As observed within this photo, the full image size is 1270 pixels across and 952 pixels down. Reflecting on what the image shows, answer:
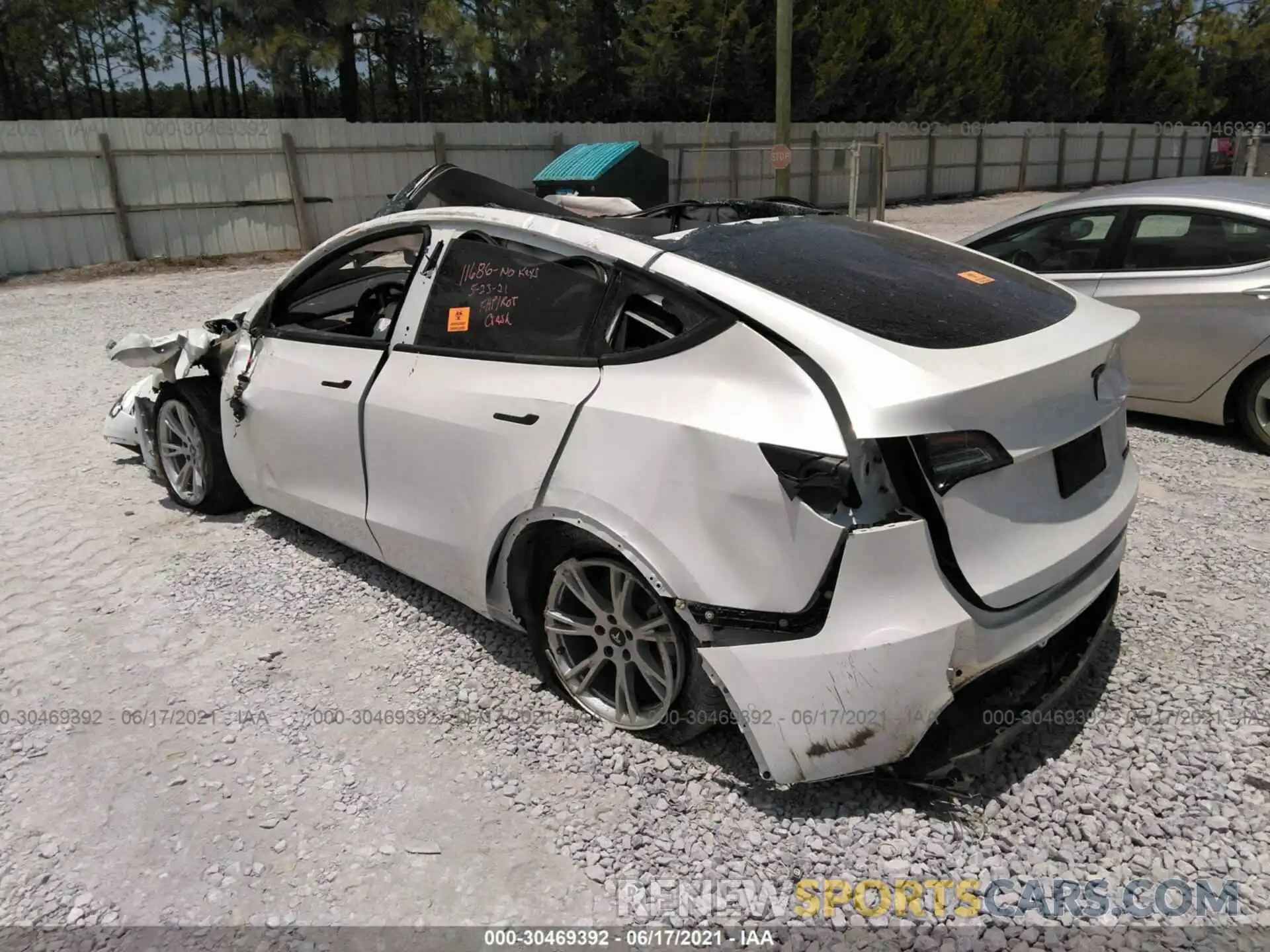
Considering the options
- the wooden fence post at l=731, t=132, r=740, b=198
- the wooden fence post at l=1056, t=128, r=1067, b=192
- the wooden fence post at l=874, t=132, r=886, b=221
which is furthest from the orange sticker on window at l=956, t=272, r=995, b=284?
the wooden fence post at l=1056, t=128, r=1067, b=192

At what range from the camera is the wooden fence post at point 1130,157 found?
37.1 meters

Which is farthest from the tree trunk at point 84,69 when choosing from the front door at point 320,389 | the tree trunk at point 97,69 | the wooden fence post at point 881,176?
the front door at point 320,389

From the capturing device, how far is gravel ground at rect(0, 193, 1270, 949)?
2.45 meters

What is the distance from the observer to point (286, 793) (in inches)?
111

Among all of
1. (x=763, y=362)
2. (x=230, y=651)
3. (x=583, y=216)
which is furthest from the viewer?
(x=230, y=651)

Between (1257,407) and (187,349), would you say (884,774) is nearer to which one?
(187,349)

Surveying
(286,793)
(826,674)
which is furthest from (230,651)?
(826,674)

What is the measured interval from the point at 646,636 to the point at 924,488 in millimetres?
932

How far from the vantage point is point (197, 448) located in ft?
15.8

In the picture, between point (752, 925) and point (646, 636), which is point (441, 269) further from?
point (752, 925)

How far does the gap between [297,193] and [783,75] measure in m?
8.80

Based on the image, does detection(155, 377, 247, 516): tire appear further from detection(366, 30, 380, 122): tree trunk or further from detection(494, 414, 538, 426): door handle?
detection(366, 30, 380, 122): tree trunk

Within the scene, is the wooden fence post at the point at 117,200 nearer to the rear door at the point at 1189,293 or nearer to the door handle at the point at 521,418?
the rear door at the point at 1189,293

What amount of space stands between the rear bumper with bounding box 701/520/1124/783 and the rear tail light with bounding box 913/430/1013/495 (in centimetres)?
14
